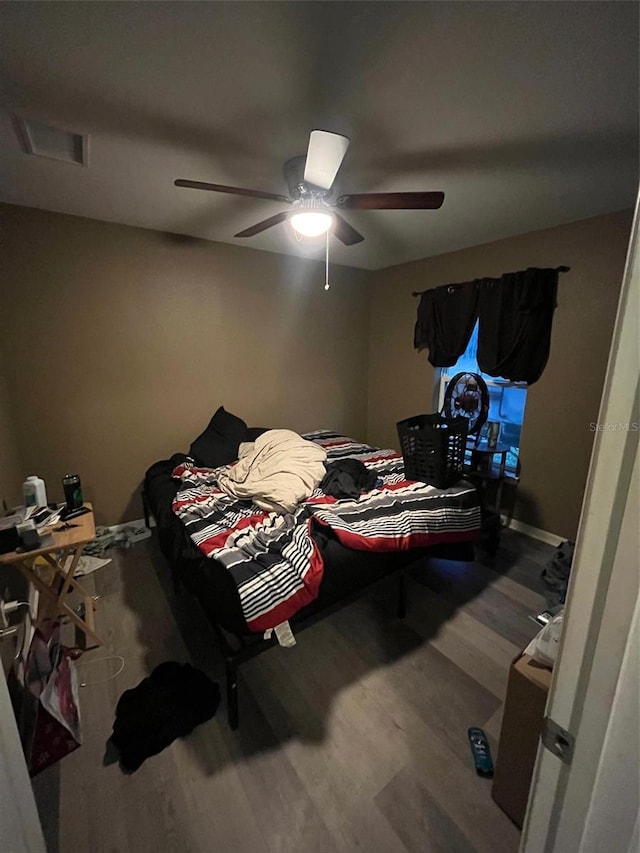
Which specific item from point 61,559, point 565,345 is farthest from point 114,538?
point 565,345

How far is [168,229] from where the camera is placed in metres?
2.70

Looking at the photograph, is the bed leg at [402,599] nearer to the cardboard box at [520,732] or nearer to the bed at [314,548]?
the bed at [314,548]

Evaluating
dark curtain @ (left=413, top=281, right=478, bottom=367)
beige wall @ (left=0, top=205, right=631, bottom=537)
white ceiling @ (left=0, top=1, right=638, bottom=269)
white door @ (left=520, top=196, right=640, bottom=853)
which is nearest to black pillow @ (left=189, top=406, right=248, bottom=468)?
beige wall @ (left=0, top=205, right=631, bottom=537)

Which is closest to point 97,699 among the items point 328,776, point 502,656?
point 328,776

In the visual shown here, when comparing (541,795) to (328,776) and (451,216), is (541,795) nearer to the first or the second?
(328,776)

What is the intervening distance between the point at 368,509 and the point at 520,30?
1891 millimetres

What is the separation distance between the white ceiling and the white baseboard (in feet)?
7.95

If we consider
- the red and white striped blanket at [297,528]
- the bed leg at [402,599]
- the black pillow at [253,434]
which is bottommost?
the bed leg at [402,599]

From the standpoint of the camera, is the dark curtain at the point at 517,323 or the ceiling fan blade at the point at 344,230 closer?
the ceiling fan blade at the point at 344,230

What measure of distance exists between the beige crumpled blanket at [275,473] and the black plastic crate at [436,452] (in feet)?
1.95

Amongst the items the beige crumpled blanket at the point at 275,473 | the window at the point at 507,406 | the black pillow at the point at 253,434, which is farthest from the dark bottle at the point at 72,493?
the window at the point at 507,406

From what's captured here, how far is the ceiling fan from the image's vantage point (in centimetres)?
139

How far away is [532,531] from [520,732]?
2.18 meters

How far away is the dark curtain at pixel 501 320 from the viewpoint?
104 inches
